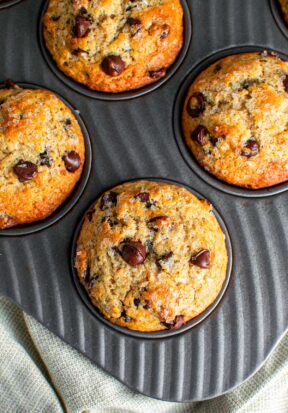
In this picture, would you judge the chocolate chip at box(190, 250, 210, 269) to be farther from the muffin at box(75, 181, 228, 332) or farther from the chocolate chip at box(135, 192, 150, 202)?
the chocolate chip at box(135, 192, 150, 202)

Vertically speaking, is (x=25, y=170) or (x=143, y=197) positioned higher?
(x=25, y=170)

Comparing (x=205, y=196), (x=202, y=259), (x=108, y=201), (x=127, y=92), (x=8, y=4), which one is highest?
(x=8, y=4)

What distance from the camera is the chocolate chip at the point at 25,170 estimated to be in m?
2.01

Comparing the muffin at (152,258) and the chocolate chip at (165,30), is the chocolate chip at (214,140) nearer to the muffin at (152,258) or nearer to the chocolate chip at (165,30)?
the muffin at (152,258)

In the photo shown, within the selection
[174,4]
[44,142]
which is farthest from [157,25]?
[44,142]

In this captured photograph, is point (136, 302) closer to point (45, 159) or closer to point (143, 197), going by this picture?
point (143, 197)

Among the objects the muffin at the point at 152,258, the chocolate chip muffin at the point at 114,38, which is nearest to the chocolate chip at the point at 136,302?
the muffin at the point at 152,258

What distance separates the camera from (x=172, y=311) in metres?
1.96

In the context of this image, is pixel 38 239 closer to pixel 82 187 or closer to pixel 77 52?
pixel 82 187

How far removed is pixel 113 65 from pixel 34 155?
491 mm

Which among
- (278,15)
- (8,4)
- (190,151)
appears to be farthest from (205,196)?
(8,4)

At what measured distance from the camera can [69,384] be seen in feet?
7.36

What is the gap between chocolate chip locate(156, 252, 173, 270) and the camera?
1.95 metres

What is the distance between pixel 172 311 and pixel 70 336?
45 centimetres
